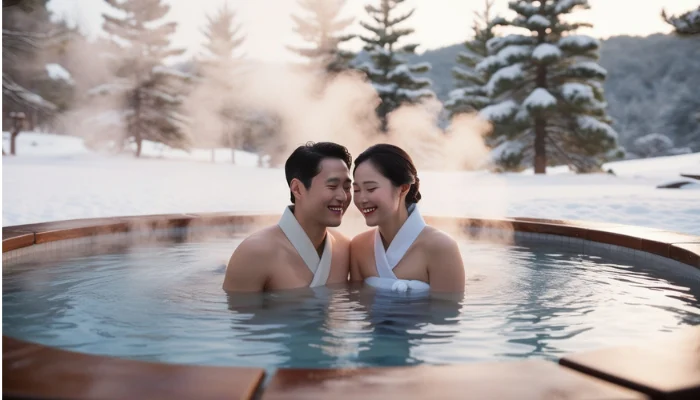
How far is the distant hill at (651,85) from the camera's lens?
119ft

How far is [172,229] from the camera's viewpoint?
572 cm

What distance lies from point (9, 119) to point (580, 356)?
89.3 ft

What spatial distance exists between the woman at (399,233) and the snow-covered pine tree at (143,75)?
79.8 feet

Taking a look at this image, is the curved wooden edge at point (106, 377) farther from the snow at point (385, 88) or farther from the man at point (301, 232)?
the snow at point (385, 88)

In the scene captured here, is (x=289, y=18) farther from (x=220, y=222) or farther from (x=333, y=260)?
(x=333, y=260)

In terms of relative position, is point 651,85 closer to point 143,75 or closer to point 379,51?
point 379,51

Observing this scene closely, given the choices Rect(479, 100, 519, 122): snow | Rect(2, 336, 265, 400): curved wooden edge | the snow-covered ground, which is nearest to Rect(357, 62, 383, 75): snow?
the snow-covered ground

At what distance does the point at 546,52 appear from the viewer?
17672 millimetres

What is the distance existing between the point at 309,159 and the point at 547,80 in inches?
695

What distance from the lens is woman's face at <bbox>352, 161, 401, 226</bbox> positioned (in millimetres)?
2936

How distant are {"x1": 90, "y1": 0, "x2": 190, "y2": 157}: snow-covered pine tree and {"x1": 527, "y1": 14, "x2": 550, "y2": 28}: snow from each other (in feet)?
48.9

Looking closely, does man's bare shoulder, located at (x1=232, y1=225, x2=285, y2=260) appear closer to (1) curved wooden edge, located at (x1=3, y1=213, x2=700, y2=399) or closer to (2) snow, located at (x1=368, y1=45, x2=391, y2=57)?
(1) curved wooden edge, located at (x1=3, y1=213, x2=700, y2=399)

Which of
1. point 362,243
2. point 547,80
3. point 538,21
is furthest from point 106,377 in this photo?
point 547,80

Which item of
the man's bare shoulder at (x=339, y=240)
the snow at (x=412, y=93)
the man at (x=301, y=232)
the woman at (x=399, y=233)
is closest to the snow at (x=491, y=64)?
the snow at (x=412, y=93)
